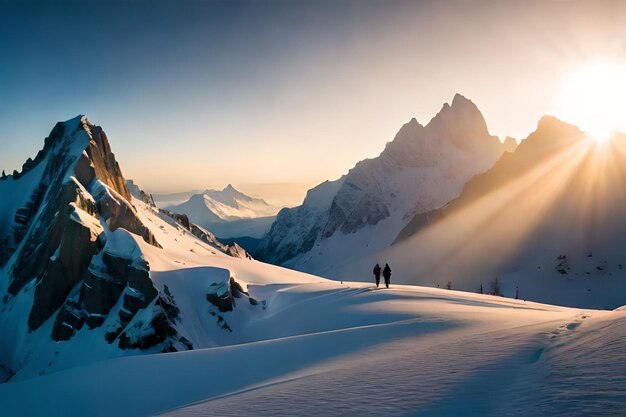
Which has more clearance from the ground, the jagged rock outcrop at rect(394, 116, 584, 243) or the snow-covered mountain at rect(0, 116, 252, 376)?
the jagged rock outcrop at rect(394, 116, 584, 243)

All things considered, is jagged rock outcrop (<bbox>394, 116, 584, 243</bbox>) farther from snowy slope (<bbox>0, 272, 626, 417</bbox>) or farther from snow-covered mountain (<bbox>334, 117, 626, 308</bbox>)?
snowy slope (<bbox>0, 272, 626, 417</bbox>)

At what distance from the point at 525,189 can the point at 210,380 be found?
164829 millimetres

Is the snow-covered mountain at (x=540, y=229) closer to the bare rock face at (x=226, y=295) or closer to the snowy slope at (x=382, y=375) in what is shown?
the bare rock face at (x=226, y=295)

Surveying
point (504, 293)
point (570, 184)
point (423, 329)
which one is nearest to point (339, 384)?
point (423, 329)

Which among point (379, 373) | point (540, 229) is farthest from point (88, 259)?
point (540, 229)

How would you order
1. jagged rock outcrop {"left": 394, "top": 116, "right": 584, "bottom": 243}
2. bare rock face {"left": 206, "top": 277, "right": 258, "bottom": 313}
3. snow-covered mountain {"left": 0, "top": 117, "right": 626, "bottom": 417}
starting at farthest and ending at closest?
1. jagged rock outcrop {"left": 394, "top": 116, "right": 584, "bottom": 243}
2. bare rock face {"left": 206, "top": 277, "right": 258, "bottom": 313}
3. snow-covered mountain {"left": 0, "top": 117, "right": 626, "bottom": 417}

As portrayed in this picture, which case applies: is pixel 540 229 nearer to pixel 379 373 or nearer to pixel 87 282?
pixel 87 282

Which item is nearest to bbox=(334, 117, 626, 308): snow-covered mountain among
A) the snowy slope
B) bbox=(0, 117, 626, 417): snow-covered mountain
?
bbox=(0, 117, 626, 417): snow-covered mountain

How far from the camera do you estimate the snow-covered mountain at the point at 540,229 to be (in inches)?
3944

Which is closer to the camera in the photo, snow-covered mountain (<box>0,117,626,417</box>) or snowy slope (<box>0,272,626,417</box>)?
snowy slope (<box>0,272,626,417</box>)

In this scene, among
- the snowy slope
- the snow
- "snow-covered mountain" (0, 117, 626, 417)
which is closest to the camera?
the snowy slope

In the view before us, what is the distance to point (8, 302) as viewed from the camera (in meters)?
72.4

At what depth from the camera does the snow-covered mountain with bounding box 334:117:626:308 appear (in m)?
100

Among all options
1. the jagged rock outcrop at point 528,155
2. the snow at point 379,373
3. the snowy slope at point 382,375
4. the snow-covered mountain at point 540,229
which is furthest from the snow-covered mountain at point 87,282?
the jagged rock outcrop at point 528,155
